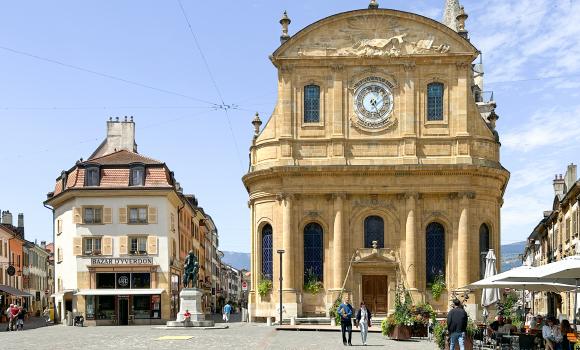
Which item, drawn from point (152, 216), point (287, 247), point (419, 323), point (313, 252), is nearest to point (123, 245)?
point (152, 216)

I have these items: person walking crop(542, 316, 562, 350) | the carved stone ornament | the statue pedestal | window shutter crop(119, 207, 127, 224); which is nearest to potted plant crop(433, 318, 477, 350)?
person walking crop(542, 316, 562, 350)

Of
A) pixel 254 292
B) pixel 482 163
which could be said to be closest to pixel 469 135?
pixel 482 163

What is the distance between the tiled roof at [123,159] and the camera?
6178cm

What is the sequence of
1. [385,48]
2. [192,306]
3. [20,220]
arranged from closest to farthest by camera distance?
[192,306], [385,48], [20,220]

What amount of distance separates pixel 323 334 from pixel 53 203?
3033cm

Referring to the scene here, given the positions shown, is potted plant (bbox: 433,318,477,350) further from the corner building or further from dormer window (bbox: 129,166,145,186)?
dormer window (bbox: 129,166,145,186)

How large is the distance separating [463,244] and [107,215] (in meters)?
23.1

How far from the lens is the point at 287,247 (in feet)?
176

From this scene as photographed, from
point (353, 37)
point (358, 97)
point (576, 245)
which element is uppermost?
point (353, 37)

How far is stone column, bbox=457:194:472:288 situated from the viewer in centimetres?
5275

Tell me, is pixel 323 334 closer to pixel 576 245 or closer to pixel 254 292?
pixel 254 292

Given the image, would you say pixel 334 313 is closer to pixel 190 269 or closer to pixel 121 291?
pixel 190 269

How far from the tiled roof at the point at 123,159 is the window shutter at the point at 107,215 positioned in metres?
3.59

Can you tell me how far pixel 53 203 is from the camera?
64.2 meters
